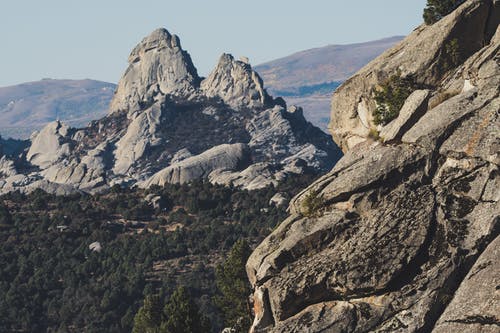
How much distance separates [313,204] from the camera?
43.9 meters

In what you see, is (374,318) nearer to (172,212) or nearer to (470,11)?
(470,11)

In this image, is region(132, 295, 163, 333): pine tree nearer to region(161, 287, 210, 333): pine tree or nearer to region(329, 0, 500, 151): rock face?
region(161, 287, 210, 333): pine tree

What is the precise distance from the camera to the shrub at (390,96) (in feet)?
165

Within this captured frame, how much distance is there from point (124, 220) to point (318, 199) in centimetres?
13440

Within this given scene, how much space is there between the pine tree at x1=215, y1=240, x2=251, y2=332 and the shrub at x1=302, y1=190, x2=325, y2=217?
934 inches

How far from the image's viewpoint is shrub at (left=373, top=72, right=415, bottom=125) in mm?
50312

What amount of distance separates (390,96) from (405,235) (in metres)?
13.5

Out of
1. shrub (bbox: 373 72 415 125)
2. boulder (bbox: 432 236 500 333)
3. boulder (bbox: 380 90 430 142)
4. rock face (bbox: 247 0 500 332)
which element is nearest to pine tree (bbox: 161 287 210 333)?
rock face (bbox: 247 0 500 332)

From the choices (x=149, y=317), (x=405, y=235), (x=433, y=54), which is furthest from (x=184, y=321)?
(x=405, y=235)

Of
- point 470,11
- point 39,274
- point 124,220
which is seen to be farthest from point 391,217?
point 124,220

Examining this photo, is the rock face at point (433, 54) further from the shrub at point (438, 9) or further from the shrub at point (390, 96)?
the shrub at point (438, 9)

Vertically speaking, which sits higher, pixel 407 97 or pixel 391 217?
pixel 407 97

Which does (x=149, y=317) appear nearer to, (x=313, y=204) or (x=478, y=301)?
(x=313, y=204)

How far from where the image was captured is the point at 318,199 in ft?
144
